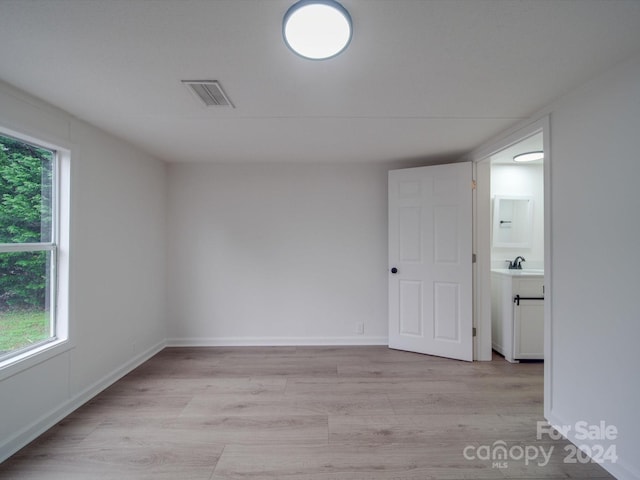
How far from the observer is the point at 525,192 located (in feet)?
11.6

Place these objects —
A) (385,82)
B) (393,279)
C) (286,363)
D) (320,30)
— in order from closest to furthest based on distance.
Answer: (320,30), (385,82), (286,363), (393,279)

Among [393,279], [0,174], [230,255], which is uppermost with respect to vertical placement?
[0,174]

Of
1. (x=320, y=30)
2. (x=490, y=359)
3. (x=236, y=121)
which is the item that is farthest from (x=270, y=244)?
(x=490, y=359)

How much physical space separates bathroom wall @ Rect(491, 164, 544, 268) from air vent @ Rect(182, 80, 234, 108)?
3278 millimetres

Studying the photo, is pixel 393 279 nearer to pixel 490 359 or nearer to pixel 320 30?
pixel 490 359

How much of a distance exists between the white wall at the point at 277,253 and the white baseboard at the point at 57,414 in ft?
2.78

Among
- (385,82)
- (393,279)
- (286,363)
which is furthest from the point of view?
(393,279)

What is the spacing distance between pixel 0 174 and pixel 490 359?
174 inches

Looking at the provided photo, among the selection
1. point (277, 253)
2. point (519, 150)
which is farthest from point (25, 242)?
point (519, 150)

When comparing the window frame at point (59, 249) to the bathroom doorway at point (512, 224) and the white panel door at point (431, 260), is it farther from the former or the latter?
the bathroom doorway at point (512, 224)

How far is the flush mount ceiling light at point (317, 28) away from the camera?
45.2 inches

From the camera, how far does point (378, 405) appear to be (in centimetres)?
221

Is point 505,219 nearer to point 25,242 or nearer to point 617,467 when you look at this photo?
point 617,467

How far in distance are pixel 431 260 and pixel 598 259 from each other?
62.8 inches
